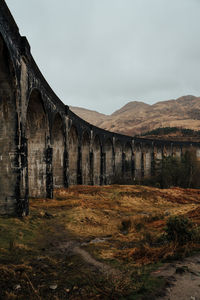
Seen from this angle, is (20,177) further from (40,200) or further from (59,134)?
(59,134)

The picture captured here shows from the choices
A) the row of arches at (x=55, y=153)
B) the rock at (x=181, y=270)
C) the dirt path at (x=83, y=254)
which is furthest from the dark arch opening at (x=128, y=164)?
the rock at (x=181, y=270)

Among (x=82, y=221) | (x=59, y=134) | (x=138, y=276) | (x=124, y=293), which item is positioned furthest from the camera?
(x=59, y=134)

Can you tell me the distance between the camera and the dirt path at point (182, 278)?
10.6 ft

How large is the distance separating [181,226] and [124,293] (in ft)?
10.6

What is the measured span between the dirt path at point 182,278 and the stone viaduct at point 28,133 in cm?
655

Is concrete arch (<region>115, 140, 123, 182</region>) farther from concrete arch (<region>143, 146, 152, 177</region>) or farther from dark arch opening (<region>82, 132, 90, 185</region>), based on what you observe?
dark arch opening (<region>82, 132, 90, 185</region>)

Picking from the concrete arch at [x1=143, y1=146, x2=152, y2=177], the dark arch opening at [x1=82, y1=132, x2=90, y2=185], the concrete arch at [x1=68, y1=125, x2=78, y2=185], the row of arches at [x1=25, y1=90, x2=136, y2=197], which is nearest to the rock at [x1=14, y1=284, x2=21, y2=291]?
the row of arches at [x1=25, y1=90, x2=136, y2=197]

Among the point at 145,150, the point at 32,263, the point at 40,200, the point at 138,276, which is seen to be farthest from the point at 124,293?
the point at 145,150

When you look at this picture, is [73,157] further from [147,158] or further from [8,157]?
[147,158]

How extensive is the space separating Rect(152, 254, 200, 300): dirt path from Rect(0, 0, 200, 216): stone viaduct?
6.55 m

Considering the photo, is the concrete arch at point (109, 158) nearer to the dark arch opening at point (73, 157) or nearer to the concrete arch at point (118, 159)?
the concrete arch at point (118, 159)

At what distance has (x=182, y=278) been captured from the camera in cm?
376

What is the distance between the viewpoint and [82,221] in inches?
378

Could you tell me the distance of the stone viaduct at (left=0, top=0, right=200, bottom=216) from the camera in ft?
26.9
